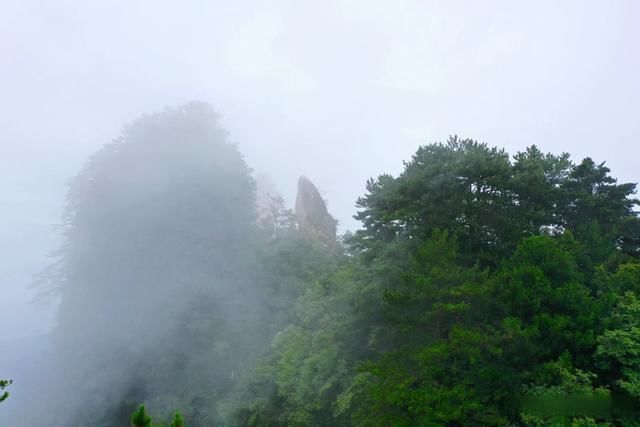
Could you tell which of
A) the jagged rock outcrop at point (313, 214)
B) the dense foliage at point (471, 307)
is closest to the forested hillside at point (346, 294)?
the dense foliage at point (471, 307)

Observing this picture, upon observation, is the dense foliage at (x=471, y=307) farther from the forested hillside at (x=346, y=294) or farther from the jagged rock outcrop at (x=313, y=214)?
the jagged rock outcrop at (x=313, y=214)

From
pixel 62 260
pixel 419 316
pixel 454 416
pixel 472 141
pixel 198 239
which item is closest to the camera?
pixel 454 416

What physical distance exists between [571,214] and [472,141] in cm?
617

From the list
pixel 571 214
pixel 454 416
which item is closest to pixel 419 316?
pixel 454 416

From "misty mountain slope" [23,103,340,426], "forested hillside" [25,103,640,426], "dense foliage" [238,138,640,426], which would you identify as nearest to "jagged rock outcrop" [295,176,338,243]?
"forested hillside" [25,103,640,426]

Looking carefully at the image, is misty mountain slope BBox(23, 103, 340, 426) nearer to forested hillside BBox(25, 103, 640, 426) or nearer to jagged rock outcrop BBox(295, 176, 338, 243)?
forested hillside BBox(25, 103, 640, 426)

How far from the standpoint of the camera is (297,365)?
21.3 meters

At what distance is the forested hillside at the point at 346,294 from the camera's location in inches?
484

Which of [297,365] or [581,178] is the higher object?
[581,178]

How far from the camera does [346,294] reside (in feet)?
59.4

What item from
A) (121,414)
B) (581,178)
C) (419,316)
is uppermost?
(581,178)

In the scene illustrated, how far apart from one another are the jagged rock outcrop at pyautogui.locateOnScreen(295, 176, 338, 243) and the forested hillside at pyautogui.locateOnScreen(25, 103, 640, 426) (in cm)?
57

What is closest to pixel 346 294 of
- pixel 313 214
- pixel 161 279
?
pixel 161 279

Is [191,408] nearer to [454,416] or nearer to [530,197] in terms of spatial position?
[454,416]
